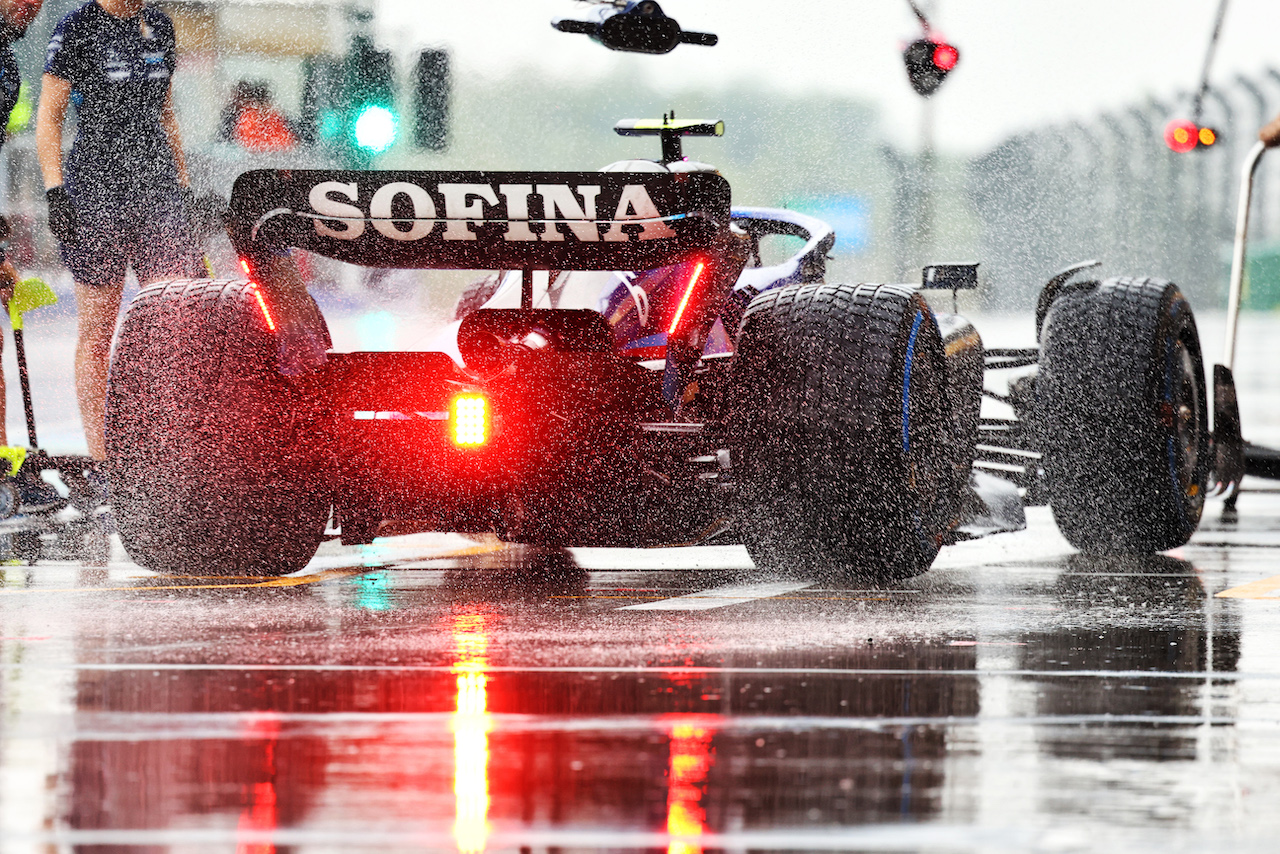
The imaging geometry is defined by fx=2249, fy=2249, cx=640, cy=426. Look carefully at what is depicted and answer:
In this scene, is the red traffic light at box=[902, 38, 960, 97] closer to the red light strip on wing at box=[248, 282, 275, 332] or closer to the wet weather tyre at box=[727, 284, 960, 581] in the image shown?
the wet weather tyre at box=[727, 284, 960, 581]

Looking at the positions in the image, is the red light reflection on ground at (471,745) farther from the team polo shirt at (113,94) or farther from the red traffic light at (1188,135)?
the red traffic light at (1188,135)

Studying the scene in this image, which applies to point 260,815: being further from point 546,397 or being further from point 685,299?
point 685,299

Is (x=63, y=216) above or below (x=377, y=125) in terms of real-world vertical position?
above

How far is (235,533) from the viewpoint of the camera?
6.79 metres

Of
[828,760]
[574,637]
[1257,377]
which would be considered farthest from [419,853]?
[1257,377]

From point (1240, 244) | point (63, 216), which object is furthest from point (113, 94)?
point (1240, 244)

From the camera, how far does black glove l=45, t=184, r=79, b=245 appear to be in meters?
8.73

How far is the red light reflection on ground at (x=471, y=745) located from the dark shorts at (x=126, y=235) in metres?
3.68

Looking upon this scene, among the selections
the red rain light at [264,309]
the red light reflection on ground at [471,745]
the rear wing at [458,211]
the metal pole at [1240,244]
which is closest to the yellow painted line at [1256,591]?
the rear wing at [458,211]

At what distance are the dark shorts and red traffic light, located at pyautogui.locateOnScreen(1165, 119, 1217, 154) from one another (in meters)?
5.20

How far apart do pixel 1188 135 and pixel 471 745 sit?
8357 millimetres

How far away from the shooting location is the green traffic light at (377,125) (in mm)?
6336

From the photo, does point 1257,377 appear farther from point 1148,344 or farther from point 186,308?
point 186,308

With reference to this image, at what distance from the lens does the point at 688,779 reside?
363cm
